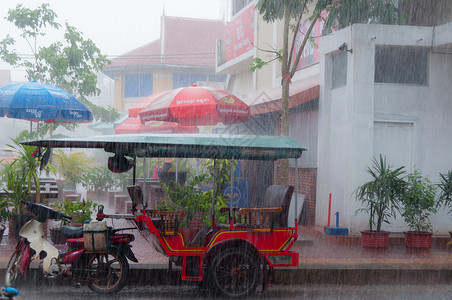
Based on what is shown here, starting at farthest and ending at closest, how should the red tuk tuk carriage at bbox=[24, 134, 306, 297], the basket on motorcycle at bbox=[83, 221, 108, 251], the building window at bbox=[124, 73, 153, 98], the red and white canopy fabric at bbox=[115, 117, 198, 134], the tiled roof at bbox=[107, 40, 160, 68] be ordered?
the tiled roof at bbox=[107, 40, 160, 68] < the building window at bbox=[124, 73, 153, 98] < the red and white canopy fabric at bbox=[115, 117, 198, 134] < the red tuk tuk carriage at bbox=[24, 134, 306, 297] < the basket on motorcycle at bbox=[83, 221, 108, 251]

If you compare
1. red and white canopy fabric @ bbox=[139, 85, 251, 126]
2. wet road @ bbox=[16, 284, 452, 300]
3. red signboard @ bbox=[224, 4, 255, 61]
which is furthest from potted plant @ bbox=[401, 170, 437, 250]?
red signboard @ bbox=[224, 4, 255, 61]

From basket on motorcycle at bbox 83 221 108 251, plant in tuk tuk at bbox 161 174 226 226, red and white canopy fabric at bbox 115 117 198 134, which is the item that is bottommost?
basket on motorcycle at bbox 83 221 108 251

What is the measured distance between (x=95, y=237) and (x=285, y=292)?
281cm

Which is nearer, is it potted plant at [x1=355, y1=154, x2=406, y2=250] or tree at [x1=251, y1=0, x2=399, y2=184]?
potted plant at [x1=355, y1=154, x2=406, y2=250]

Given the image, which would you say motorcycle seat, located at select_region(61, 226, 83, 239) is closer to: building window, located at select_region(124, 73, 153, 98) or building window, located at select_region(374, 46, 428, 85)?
building window, located at select_region(374, 46, 428, 85)

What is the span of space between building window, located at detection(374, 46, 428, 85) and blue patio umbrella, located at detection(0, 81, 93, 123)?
673 cm

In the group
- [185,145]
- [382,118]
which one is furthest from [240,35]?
[185,145]

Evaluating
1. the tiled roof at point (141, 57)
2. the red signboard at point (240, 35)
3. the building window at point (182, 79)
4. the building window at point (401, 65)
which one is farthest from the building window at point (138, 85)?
the building window at point (401, 65)

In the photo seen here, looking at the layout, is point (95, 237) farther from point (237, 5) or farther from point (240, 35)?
point (237, 5)

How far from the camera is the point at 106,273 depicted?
7707 millimetres

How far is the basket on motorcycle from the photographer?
24.6 ft

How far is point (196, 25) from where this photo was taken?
134 feet

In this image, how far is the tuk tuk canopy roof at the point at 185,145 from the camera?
7.67m

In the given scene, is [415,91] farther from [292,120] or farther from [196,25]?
[196,25]
